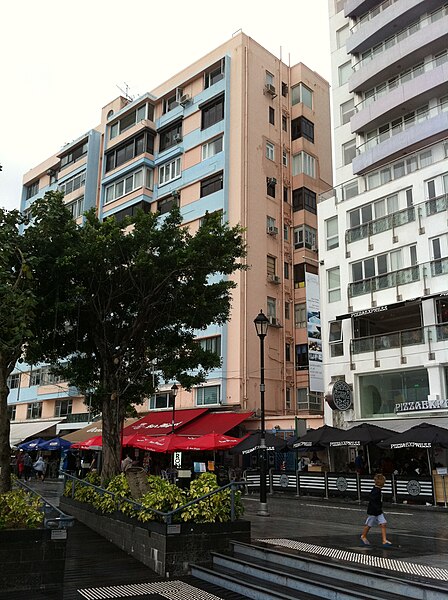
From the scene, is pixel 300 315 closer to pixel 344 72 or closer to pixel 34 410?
pixel 344 72

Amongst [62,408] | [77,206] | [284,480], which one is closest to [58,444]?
[62,408]

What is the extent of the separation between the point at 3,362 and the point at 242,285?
81.3ft

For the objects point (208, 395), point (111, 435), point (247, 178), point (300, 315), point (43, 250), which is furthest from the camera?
point (300, 315)

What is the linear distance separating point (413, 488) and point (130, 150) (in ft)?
113

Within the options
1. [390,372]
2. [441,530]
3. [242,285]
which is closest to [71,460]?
[242,285]

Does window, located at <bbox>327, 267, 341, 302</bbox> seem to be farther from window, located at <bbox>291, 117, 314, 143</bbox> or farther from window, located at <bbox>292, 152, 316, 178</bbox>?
window, located at <bbox>291, 117, 314, 143</bbox>

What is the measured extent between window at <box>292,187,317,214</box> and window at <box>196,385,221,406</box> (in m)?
14.2

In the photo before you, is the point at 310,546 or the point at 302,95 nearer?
the point at 310,546

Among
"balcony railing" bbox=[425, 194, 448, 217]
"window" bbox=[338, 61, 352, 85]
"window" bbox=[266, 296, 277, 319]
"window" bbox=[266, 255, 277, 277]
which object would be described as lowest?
"window" bbox=[266, 296, 277, 319]

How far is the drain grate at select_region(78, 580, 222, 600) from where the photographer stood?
8656mm

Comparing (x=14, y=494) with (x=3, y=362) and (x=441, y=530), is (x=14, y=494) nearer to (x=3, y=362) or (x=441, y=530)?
(x=3, y=362)

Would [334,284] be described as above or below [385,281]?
above

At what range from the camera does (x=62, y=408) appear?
50.3 meters

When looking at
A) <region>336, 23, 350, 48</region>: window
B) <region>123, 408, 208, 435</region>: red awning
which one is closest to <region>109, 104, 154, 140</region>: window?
<region>336, 23, 350, 48</region>: window
